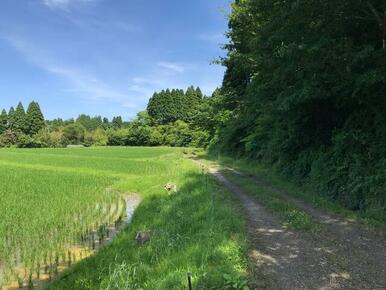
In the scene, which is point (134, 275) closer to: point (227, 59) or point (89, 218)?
point (89, 218)

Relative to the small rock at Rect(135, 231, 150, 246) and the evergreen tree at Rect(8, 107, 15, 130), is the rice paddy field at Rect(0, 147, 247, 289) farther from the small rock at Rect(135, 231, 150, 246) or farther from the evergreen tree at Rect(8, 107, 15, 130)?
the evergreen tree at Rect(8, 107, 15, 130)

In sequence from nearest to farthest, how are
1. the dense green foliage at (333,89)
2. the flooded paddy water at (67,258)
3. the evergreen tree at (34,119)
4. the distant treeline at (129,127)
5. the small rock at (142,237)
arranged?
the flooded paddy water at (67,258) < the small rock at (142,237) < the dense green foliage at (333,89) < the distant treeline at (129,127) < the evergreen tree at (34,119)

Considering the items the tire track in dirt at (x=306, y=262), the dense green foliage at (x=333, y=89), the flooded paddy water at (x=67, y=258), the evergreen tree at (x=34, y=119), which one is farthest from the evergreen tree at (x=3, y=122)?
the tire track in dirt at (x=306, y=262)

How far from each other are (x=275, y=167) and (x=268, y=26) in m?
7.80

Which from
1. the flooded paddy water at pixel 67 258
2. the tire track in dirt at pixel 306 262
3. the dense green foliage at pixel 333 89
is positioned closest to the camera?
the tire track in dirt at pixel 306 262

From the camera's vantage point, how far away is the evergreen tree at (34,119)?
110 metres

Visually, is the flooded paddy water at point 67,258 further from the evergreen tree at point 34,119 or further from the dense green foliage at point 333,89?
the evergreen tree at point 34,119

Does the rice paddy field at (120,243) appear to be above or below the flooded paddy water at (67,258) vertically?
above

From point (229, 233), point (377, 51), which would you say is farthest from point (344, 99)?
point (229, 233)

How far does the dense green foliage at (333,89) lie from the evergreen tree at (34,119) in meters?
104

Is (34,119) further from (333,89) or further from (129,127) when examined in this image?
(333,89)

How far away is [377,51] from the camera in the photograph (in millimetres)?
11695

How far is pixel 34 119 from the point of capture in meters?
111

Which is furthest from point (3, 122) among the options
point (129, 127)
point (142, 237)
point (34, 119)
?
point (142, 237)
